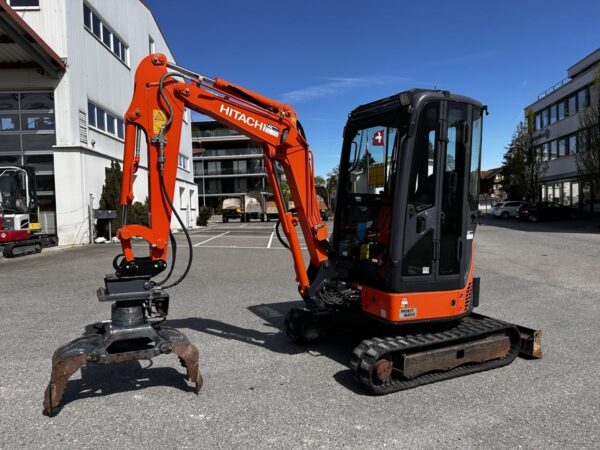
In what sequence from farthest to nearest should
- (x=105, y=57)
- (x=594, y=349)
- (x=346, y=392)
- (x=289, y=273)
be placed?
(x=105, y=57)
(x=289, y=273)
(x=594, y=349)
(x=346, y=392)

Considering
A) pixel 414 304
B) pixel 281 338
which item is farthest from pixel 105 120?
pixel 414 304

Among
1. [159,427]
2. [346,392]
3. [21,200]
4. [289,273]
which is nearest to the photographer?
[159,427]

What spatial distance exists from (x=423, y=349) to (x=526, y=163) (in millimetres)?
47803

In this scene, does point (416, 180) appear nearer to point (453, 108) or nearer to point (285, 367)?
point (453, 108)

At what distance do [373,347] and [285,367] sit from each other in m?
1.09

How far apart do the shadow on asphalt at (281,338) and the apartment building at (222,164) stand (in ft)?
229

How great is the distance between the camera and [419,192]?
468 cm

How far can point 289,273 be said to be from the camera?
11641mm

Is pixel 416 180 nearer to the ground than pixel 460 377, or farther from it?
farther from it

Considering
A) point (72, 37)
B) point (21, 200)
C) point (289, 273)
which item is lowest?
point (289, 273)

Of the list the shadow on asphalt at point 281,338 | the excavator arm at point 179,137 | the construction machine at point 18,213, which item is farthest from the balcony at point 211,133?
the excavator arm at point 179,137

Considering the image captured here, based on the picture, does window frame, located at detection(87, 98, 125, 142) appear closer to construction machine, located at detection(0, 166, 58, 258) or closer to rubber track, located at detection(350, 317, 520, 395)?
construction machine, located at detection(0, 166, 58, 258)

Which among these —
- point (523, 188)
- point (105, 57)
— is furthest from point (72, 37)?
point (523, 188)

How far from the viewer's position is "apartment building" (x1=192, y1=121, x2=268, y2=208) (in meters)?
77.2
